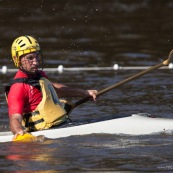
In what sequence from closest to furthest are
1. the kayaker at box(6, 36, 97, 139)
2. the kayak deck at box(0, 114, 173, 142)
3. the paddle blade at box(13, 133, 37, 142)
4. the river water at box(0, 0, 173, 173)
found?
the river water at box(0, 0, 173, 173)
the paddle blade at box(13, 133, 37, 142)
the kayaker at box(6, 36, 97, 139)
the kayak deck at box(0, 114, 173, 142)

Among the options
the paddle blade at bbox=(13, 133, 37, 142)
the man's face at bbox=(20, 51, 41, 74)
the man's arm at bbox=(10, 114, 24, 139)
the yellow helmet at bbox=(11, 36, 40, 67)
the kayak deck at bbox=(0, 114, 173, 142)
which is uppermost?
the yellow helmet at bbox=(11, 36, 40, 67)

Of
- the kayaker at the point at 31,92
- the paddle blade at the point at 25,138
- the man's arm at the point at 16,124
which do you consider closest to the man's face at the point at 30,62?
the kayaker at the point at 31,92

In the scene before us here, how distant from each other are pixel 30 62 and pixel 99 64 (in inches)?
300

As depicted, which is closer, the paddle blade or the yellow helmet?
the paddle blade

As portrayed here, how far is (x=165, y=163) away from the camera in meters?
8.91

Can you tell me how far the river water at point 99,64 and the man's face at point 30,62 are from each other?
2.84 ft

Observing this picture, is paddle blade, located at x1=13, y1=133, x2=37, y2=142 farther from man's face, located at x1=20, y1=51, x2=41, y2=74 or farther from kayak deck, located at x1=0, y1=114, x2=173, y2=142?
man's face, located at x1=20, y1=51, x2=41, y2=74

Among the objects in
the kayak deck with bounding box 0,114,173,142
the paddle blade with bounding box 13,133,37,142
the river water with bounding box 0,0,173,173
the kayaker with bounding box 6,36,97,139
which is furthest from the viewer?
the kayak deck with bounding box 0,114,173,142

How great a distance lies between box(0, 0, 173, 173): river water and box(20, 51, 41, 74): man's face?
0.87 metres

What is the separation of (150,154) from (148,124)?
1063 mm

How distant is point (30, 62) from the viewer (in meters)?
10.1

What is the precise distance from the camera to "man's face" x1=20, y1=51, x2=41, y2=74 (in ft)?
33.0

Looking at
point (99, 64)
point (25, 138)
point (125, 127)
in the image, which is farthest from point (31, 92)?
point (99, 64)

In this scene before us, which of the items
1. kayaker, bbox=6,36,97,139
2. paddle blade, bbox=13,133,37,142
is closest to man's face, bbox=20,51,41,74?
kayaker, bbox=6,36,97,139
